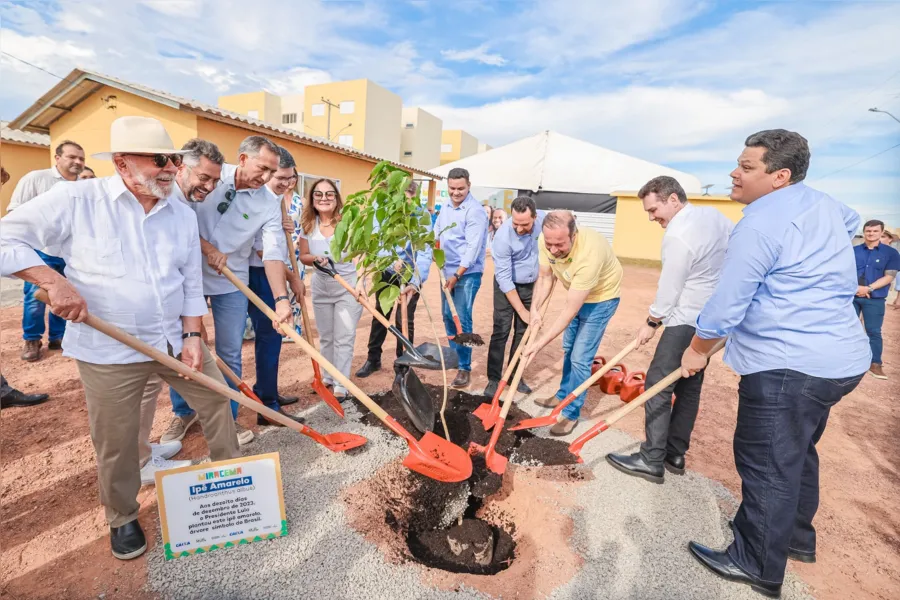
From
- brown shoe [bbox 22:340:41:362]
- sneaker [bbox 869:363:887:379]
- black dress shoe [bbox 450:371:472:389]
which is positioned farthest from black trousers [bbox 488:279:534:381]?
sneaker [bbox 869:363:887:379]

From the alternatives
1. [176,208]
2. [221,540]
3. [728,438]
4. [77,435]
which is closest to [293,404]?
[77,435]

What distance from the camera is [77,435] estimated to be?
3289 millimetres

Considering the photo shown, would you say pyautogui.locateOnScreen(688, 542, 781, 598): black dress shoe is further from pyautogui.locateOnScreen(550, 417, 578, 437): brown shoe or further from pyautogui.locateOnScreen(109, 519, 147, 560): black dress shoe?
pyautogui.locateOnScreen(109, 519, 147, 560): black dress shoe

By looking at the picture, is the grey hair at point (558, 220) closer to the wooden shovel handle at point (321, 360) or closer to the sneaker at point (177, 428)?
the wooden shovel handle at point (321, 360)

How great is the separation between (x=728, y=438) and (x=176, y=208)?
486 centimetres

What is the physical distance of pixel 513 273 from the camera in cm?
433

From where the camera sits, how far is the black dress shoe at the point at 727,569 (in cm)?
219

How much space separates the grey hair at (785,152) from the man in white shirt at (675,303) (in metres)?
0.76

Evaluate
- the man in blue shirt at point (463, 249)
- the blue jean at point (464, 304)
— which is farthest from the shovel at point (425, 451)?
the blue jean at point (464, 304)

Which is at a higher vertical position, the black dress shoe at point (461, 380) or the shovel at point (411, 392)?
the shovel at point (411, 392)

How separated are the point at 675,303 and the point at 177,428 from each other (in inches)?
151

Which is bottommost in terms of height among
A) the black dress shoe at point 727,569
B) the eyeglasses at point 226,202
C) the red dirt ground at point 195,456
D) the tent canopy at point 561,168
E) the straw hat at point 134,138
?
the red dirt ground at point 195,456

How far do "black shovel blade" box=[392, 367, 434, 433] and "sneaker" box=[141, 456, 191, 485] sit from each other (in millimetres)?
1435

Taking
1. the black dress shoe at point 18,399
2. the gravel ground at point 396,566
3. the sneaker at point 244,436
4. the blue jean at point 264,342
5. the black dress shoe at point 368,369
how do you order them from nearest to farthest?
the gravel ground at point 396,566 < the sneaker at point 244,436 < the blue jean at point 264,342 < the black dress shoe at point 18,399 < the black dress shoe at point 368,369
